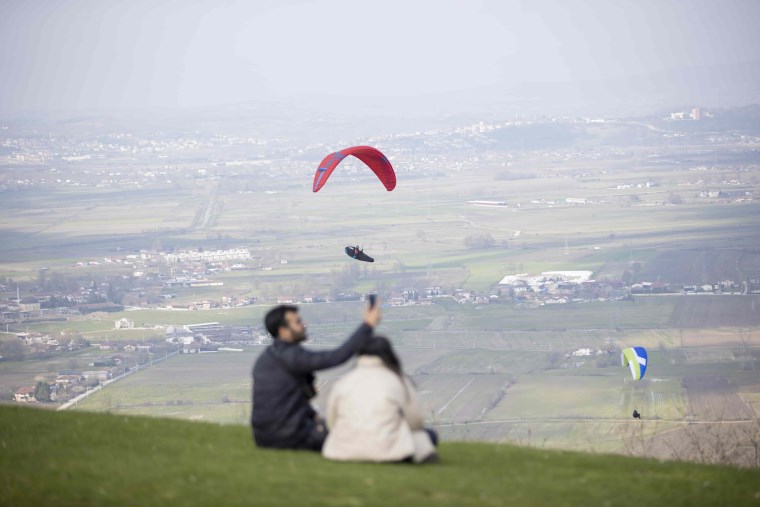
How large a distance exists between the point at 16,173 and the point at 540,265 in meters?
85.3

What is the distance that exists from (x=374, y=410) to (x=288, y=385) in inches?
32.9

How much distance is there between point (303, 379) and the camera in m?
8.70

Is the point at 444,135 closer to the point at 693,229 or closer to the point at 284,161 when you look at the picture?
the point at 284,161

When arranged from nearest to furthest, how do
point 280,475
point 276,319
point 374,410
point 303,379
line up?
point 280,475 → point 374,410 → point 276,319 → point 303,379

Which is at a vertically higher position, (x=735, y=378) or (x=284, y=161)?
(x=284, y=161)

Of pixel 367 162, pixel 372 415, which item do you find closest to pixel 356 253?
pixel 367 162

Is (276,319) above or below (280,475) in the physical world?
above

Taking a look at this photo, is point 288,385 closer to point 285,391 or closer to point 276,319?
point 285,391

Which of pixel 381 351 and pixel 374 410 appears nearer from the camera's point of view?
pixel 374 410

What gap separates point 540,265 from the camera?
253ft

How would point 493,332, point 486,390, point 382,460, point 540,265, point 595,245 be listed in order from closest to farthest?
point 382,460 → point 486,390 → point 493,332 → point 540,265 → point 595,245

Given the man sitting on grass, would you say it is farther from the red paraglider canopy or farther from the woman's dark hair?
the red paraglider canopy

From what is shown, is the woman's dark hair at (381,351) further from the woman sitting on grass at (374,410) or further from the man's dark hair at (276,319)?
the man's dark hair at (276,319)

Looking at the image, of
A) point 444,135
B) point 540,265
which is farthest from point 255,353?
point 444,135
